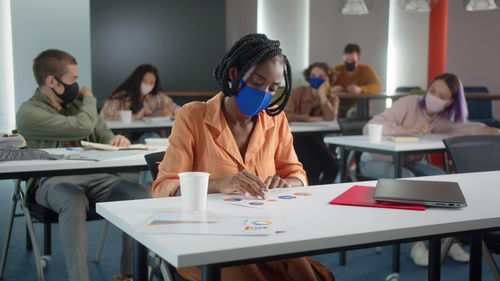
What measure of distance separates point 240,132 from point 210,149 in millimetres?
145

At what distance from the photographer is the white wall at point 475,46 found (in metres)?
9.53

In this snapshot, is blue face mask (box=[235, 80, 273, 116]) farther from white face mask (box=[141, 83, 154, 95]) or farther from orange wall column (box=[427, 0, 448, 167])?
orange wall column (box=[427, 0, 448, 167])

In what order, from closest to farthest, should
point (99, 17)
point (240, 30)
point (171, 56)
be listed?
point (99, 17)
point (171, 56)
point (240, 30)

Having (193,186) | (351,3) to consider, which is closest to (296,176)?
(193,186)

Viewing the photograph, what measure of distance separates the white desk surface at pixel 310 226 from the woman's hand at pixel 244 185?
46 millimetres

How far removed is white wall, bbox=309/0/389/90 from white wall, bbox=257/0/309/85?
0.47 ft

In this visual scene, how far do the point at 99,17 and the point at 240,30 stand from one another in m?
2.33

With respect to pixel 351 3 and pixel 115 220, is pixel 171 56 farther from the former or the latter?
pixel 115 220

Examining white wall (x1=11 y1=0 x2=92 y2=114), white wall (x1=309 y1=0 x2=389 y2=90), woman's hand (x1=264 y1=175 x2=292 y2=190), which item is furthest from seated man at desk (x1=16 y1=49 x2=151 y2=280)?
white wall (x1=309 y1=0 x2=389 y2=90)

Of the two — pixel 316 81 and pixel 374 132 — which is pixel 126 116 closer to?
pixel 316 81

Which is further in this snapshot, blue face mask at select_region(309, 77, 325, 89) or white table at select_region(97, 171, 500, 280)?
blue face mask at select_region(309, 77, 325, 89)

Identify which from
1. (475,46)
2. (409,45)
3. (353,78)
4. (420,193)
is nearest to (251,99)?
(420,193)

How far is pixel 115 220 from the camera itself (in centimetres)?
135

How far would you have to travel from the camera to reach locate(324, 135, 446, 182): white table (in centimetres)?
317
